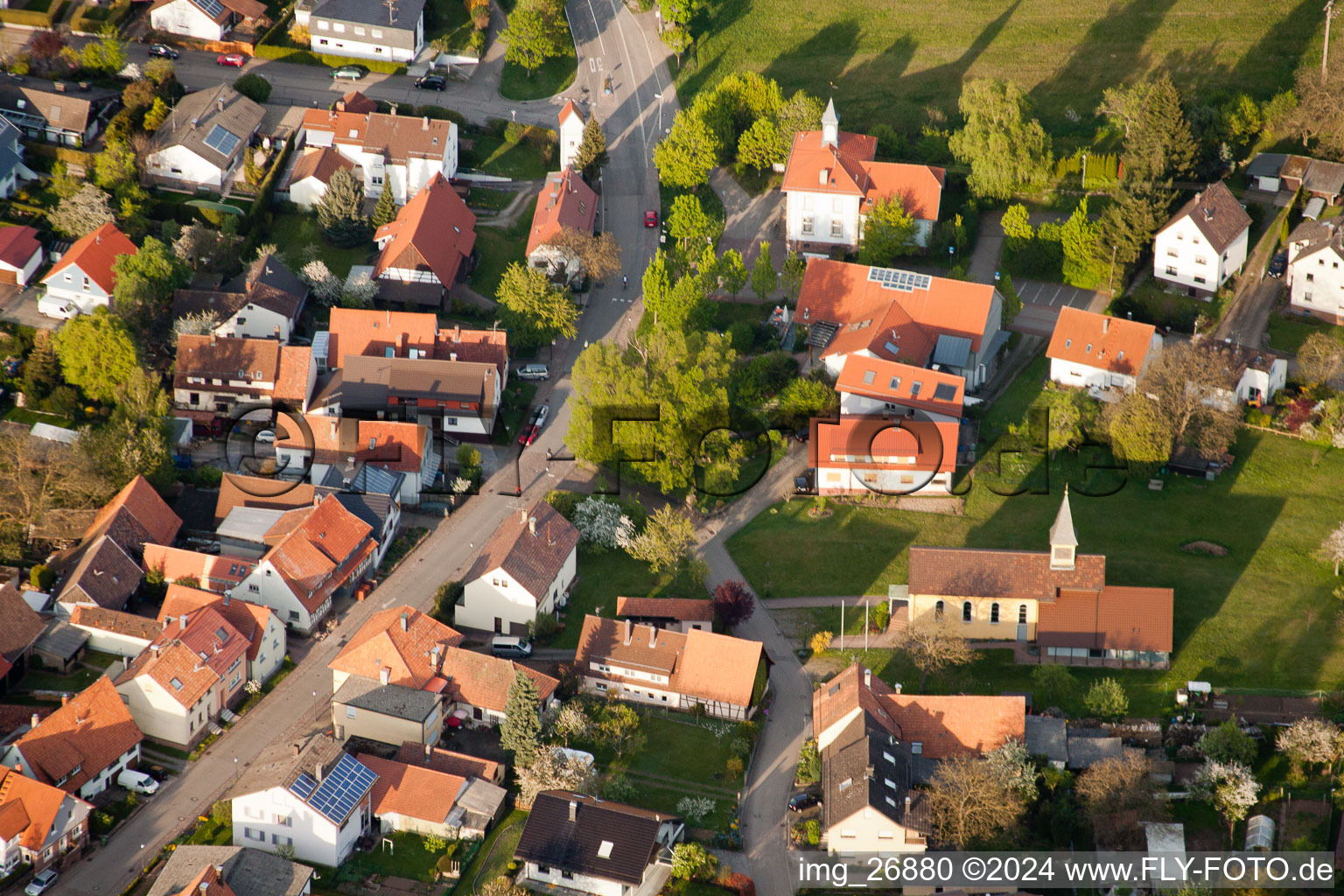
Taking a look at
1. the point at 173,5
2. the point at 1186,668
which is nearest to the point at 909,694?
the point at 1186,668

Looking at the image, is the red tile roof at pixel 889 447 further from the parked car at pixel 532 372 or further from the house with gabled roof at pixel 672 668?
the parked car at pixel 532 372

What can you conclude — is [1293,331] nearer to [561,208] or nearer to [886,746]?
[886,746]

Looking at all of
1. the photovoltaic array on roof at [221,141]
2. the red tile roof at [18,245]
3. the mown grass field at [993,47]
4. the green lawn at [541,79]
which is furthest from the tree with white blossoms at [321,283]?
the mown grass field at [993,47]

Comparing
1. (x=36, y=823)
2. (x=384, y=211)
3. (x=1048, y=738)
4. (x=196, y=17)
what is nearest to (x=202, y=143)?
(x=384, y=211)

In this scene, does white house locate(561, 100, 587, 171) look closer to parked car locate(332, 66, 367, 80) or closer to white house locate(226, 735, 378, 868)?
parked car locate(332, 66, 367, 80)

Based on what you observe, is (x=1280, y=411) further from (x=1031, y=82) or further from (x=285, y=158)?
(x=285, y=158)

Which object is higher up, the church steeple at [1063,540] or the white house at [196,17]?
the white house at [196,17]
